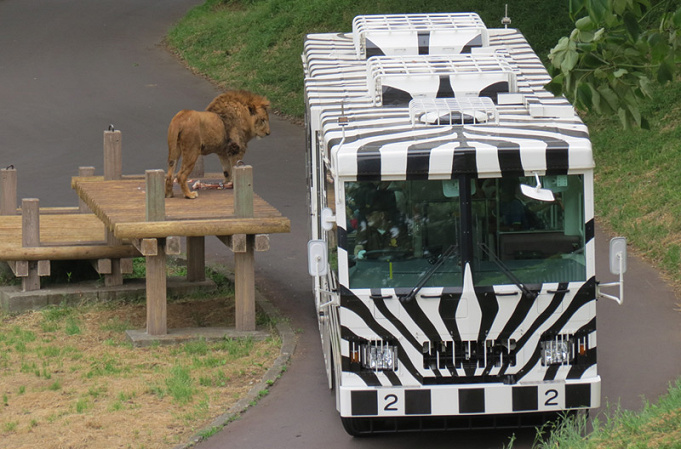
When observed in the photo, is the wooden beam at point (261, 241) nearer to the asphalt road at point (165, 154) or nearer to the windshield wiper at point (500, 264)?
the asphalt road at point (165, 154)

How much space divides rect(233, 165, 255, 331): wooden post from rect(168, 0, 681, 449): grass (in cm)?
409

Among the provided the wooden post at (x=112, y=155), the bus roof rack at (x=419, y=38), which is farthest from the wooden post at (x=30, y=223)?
the bus roof rack at (x=419, y=38)

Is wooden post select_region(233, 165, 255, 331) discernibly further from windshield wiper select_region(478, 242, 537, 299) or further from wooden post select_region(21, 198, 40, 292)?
windshield wiper select_region(478, 242, 537, 299)

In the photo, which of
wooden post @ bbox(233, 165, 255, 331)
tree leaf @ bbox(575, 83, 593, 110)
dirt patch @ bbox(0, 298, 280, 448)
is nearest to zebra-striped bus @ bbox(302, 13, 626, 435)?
tree leaf @ bbox(575, 83, 593, 110)

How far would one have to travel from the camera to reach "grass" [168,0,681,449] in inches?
312

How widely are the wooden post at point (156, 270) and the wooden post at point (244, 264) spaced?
2.45 feet

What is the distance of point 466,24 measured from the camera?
39.6ft

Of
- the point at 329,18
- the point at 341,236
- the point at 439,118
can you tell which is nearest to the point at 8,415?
the point at 341,236

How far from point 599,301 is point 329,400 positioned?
446cm

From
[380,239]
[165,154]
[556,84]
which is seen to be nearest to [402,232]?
[380,239]

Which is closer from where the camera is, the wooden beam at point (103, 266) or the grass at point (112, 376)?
the grass at point (112, 376)

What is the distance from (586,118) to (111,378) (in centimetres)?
1243

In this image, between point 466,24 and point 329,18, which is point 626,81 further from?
point 329,18

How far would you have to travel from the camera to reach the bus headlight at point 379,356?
→ 8.12 metres
